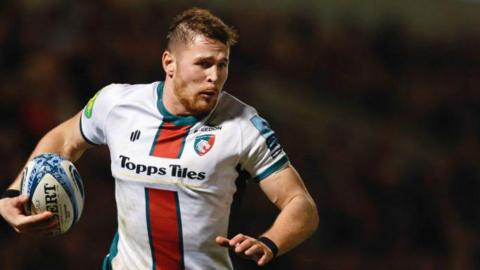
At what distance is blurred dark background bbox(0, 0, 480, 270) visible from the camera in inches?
298

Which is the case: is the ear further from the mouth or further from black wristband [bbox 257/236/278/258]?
black wristband [bbox 257/236/278/258]

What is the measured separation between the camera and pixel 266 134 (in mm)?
4352

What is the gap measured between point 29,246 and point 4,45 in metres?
1.84

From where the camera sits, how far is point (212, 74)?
4281mm

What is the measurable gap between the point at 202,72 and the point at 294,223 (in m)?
0.80

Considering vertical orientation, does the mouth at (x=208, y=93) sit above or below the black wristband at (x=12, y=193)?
above

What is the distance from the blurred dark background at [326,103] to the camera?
298 inches

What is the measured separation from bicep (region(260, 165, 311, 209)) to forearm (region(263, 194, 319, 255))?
33mm

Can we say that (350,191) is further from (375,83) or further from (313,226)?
(313,226)

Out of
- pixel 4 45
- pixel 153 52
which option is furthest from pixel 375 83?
pixel 4 45

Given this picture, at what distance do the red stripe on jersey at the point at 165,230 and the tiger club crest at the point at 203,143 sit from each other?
0.23 metres

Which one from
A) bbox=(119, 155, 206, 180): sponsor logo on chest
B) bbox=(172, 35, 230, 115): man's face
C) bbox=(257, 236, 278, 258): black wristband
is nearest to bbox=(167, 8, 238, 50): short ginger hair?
bbox=(172, 35, 230, 115): man's face

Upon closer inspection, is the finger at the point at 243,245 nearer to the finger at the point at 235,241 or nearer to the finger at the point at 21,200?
the finger at the point at 235,241

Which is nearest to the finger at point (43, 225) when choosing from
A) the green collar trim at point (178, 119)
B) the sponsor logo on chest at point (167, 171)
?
the sponsor logo on chest at point (167, 171)
